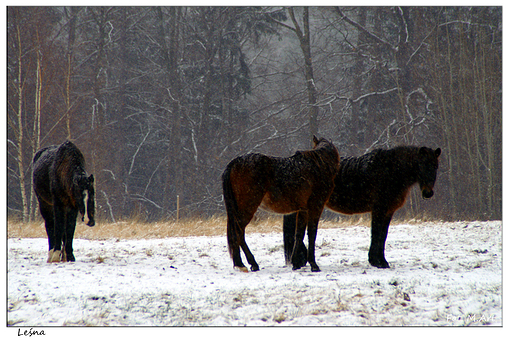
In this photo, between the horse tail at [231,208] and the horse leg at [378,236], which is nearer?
the horse tail at [231,208]

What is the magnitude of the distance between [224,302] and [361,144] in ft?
64.3

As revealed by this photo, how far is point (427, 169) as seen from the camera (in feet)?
18.0

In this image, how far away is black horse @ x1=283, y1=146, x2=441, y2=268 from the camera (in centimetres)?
554

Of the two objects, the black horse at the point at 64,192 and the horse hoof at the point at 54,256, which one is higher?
the black horse at the point at 64,192

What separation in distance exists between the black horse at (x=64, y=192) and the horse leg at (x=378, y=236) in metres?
4.03

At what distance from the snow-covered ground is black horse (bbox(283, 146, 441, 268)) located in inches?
17.1

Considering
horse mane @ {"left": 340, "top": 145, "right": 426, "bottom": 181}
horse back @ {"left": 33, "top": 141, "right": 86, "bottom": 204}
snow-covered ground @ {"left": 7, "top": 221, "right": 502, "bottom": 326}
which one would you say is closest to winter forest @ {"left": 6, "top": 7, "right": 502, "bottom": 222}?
horse mane @ {"left": 340, "top": 145, "right": 426, "bottom": 181}

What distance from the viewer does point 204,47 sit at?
2350 cm

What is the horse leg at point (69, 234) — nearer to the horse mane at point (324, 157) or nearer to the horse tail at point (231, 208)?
the horse tail at point (231, 208)

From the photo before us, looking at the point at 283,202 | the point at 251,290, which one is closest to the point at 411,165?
the point at 283,202

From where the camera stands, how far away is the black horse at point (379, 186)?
18.2 ft

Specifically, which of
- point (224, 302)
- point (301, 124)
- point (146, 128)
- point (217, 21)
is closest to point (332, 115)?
point (301, 124)

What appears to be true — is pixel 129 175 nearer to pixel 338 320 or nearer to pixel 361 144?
pixel 361 144

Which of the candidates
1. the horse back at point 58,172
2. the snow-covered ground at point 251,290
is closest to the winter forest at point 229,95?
the snow-covered ground at point 251,290
